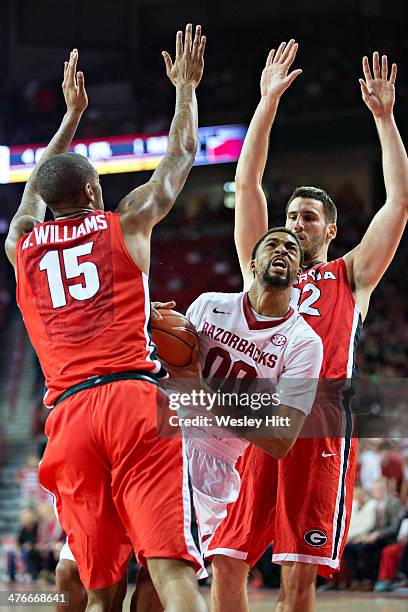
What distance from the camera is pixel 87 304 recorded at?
372 centimetres

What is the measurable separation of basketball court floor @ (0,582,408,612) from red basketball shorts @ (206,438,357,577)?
11.2 ft

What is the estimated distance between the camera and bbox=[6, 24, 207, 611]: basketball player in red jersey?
347cm

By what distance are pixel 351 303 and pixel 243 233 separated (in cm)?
79

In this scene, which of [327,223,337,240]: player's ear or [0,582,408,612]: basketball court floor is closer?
[327,223,337,240]: player's ear

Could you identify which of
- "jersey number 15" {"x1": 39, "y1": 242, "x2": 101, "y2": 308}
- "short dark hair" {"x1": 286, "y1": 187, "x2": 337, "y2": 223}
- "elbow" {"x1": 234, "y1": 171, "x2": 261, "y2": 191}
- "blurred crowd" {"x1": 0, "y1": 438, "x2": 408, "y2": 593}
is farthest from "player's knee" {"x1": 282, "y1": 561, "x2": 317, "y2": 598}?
"blurred crowd" {"x1": 0, "y1": 438, "x2": 408, "y2": 593}

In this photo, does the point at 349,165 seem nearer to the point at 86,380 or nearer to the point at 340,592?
the point at 340,592

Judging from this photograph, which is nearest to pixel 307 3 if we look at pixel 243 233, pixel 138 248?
pixel 243 233

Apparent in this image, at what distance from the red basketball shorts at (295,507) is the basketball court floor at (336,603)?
11.2ft

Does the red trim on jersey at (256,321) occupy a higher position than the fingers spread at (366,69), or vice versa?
the fingers spread at (366,69)

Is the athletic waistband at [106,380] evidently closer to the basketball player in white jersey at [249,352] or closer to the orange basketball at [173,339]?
the orange basketball at [173,339]

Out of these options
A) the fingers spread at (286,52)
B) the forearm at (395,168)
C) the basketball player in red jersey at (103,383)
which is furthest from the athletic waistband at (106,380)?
the fingers spread at (286,52)

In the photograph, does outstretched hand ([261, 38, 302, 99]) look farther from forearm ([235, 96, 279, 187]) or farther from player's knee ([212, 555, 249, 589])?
player's knee ([212, 555, 249, 589])

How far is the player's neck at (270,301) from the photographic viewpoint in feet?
14.9

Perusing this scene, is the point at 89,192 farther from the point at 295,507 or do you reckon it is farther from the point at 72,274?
the point at 295,507
